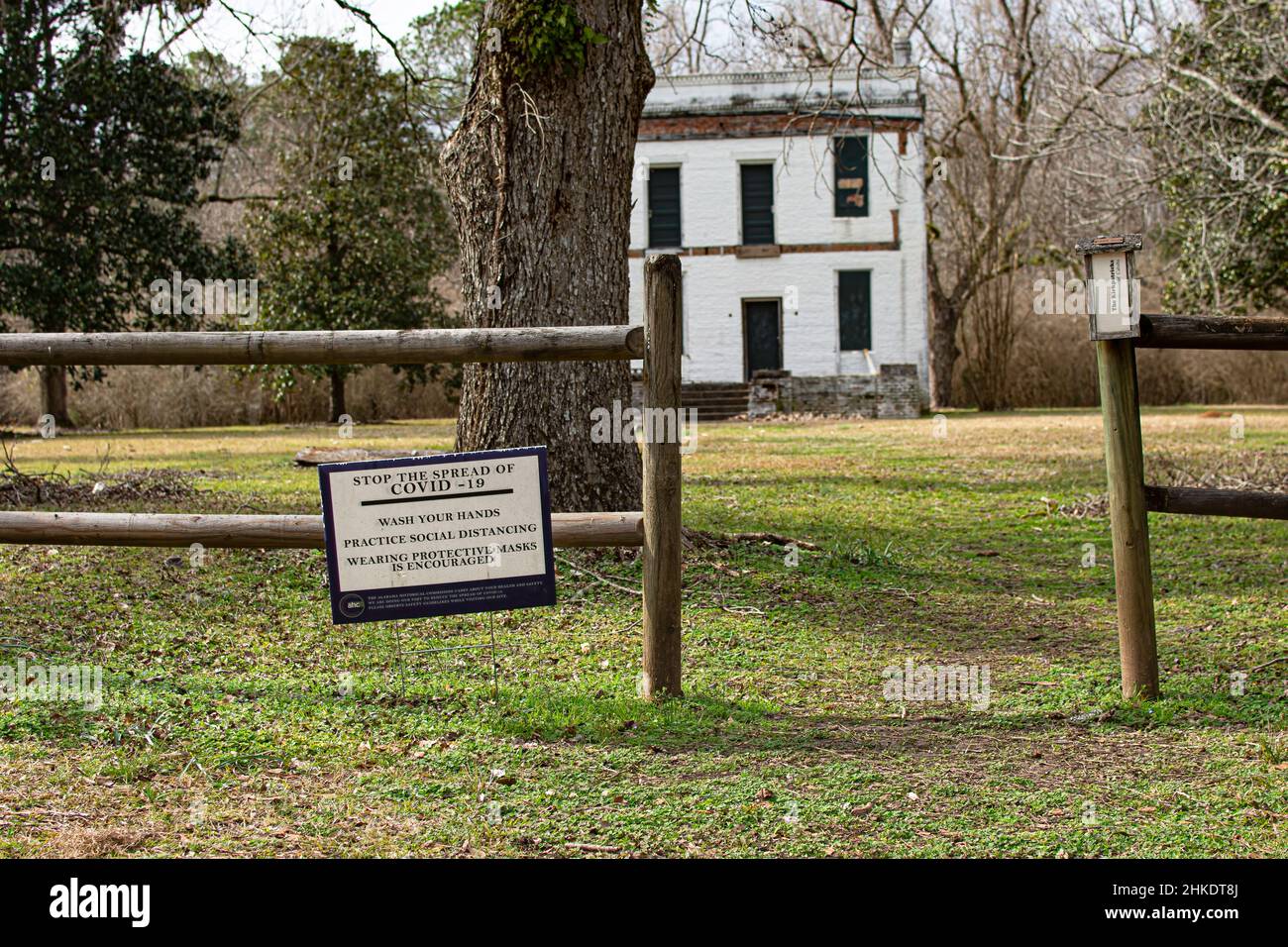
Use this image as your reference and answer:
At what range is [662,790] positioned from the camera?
4.31 metres

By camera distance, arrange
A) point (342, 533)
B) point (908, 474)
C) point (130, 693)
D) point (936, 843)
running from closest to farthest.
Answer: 1. point (936, 843)
2. point (342, 533)
3. point (130, 693)
4. point (908, 474)

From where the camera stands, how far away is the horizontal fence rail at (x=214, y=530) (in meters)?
5.10

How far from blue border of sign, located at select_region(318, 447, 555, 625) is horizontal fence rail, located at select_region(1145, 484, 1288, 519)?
247 cm

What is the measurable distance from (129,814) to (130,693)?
1369mm

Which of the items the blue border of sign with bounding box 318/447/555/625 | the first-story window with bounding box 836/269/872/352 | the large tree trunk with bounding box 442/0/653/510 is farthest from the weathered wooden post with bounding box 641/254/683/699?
the first-story window with bounding box 836/269/872/352

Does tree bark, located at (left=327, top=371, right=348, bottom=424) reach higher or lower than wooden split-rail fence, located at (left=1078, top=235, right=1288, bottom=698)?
higher

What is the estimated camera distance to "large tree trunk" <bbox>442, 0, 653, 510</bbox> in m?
7.59

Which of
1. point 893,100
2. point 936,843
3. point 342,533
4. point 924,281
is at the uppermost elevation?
point 893,100

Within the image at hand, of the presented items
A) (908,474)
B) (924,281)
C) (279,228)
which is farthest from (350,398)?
(908,474)

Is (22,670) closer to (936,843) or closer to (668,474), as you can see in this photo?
(668,474)

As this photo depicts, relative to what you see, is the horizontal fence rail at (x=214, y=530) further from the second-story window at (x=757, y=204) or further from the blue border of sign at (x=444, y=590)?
the second-story window at (x=757, y=204)

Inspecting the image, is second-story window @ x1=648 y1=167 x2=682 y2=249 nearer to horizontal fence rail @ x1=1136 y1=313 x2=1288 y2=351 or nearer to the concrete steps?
the concrete steps

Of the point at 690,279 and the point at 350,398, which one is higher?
the point at 690,279

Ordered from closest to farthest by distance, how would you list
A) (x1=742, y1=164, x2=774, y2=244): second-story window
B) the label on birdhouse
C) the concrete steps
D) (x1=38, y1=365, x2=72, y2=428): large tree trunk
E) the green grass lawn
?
the green grass lawn < the label on birdhouse < (x1=38, y1=365, x2=72, y2=428): large tree trunk < the concrete steps < (x1=742, y1=164, x2=774, y2=244): second-story window
